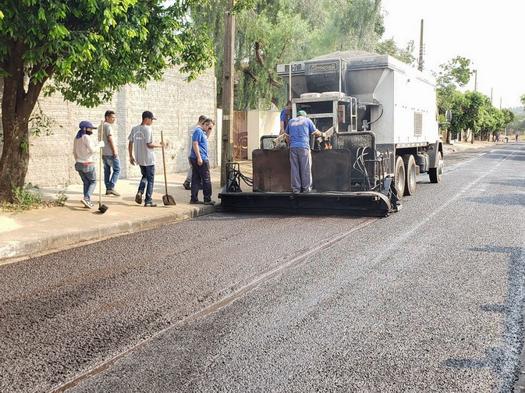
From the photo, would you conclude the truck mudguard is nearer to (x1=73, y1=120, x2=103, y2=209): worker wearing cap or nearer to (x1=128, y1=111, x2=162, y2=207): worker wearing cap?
(x1=128, y1=111, x2=162, y2=207): worker wearing cap

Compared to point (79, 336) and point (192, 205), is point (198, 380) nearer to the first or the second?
point (79, 336)

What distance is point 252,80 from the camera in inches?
1051

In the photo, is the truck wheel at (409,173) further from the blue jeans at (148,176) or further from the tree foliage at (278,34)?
the tree foliage at (278,34)

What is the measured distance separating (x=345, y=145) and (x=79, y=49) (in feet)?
17.6

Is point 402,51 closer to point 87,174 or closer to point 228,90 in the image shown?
point 228,90

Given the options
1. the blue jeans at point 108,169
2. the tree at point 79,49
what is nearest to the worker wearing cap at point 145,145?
the tree at point 79,49

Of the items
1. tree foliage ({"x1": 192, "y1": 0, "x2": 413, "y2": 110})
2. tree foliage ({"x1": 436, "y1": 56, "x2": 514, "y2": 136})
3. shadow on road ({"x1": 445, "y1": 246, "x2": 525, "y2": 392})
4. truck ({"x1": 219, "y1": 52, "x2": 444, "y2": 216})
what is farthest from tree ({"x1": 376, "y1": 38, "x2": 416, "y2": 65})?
shadow on road ({"x1": 445, "y1": 246, "x2": 525, "y2": 392})

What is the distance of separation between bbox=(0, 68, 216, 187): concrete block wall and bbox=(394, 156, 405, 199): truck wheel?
217 inches

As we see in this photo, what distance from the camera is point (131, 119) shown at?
1650 cm

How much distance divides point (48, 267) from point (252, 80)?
68.0 ft

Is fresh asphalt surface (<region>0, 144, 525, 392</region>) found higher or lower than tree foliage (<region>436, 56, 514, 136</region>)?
lower

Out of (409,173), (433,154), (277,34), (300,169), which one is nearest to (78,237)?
(300,169)

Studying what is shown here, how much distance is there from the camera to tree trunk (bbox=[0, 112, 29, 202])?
10164mm

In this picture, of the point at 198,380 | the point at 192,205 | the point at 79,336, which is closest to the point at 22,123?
the point at 192,205
